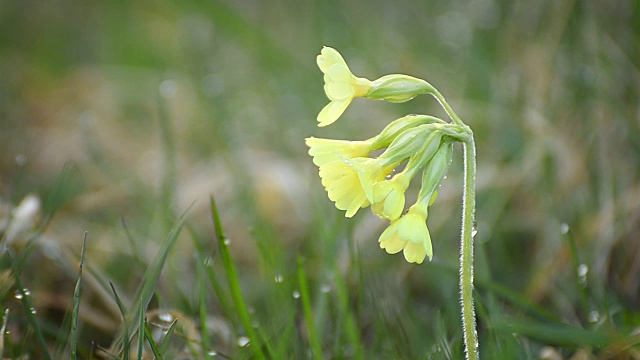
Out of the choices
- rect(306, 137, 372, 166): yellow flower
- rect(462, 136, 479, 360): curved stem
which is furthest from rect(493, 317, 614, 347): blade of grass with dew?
rect(306, 137, 372, 166): yellow flower

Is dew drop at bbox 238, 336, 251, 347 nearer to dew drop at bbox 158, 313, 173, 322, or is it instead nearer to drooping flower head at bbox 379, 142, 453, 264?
dew drop at bbox 158, 313, 173, 322

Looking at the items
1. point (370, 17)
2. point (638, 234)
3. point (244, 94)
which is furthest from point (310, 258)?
point (370, 17)

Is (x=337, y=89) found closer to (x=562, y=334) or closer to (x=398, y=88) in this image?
(x=398, y=88)

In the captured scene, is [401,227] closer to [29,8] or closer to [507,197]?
[507,197]

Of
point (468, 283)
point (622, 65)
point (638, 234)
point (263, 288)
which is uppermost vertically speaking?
point (622, 65)

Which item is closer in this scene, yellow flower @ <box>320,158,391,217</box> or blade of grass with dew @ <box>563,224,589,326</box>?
yellow flower @ <box>320,158,391,217</box>

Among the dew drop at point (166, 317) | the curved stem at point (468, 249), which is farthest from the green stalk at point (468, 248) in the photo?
the dew drop at point (166, 317)

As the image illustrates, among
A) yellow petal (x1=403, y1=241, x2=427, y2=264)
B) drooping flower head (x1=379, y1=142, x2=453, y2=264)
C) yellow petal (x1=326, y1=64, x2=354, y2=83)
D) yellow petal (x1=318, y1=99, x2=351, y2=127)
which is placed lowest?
yellow petal (x1=403, y1=241, x2=427, y2=264)
